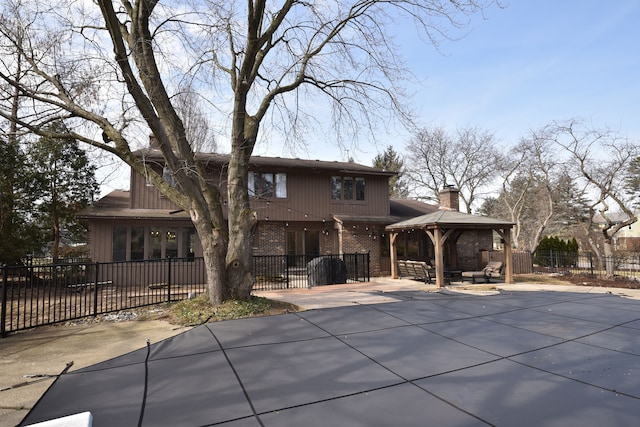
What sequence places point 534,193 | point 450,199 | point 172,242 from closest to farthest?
point 172,242, point 450,199, point 534,193

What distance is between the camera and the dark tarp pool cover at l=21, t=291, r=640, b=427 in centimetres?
330

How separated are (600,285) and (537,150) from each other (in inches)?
574

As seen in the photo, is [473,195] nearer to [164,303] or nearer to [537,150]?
[537,150]

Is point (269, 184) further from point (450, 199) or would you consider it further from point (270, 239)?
point (450, 199)

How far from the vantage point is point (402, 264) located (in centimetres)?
1530

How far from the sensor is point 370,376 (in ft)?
13.8

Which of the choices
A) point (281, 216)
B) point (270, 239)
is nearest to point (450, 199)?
Answer: point (281, 216)

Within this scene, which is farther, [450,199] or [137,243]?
[450,199]

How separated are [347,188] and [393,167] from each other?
25.4m

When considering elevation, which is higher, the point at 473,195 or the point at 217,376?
the point at 473,195

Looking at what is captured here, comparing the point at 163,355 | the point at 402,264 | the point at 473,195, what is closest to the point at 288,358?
the point at 163,355

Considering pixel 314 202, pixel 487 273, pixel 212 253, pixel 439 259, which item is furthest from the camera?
pixel 314 202

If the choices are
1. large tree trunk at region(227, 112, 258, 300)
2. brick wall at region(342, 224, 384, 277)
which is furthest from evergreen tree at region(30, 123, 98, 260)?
brick wall at region(342, 224, 384, 277)

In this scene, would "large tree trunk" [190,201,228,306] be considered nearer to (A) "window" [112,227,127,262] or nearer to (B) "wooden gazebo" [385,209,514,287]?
(B) "wooden gazebo" [385,209,514,287]
